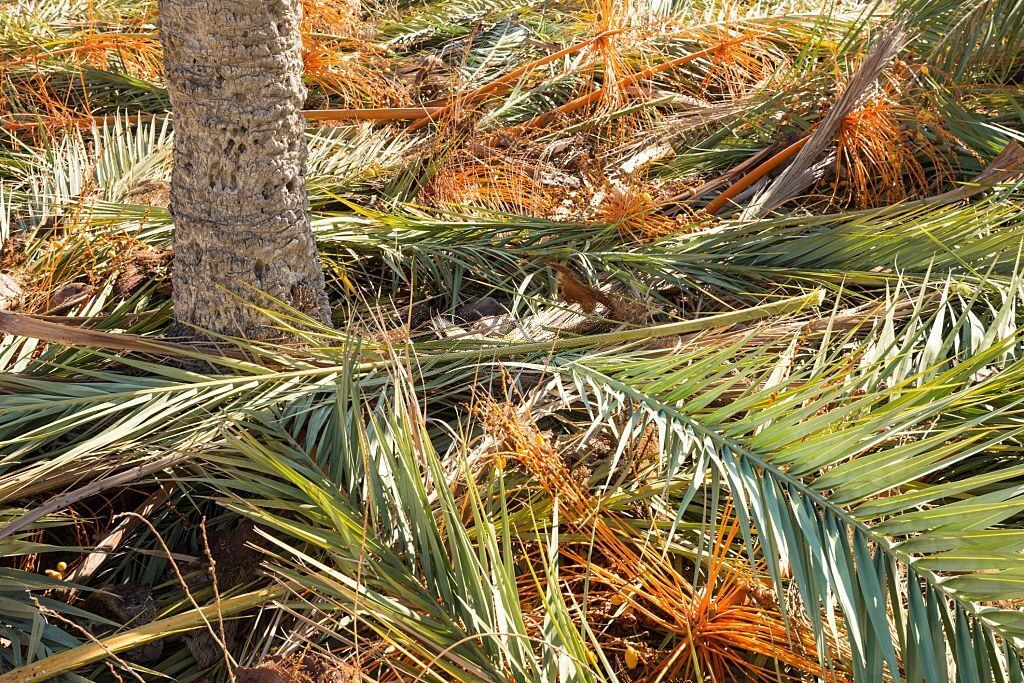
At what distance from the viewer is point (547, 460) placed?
49.4 inches

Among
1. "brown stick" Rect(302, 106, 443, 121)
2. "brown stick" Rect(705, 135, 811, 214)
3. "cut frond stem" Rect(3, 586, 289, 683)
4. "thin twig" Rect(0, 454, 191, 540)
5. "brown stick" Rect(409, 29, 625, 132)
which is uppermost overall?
"brown stick" Rect(409, 29, 625, 132)

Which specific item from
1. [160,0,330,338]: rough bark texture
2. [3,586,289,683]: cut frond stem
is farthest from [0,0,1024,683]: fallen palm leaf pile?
[160,0,330,338]: rough bark texture

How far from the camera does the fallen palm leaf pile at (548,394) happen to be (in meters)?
0.92

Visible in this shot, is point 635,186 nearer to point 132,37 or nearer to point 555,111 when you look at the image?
point 555,111

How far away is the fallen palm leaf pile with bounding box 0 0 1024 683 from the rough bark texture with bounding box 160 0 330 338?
0.35 ft

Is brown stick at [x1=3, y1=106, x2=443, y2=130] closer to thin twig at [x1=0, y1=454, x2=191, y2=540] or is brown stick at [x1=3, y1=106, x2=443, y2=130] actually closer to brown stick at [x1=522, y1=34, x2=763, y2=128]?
brown stick at [x1=522, y1=34, x2=763, y2=128]

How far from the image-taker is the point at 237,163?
1.37 metres

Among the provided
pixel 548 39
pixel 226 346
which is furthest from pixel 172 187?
pixel 548 39

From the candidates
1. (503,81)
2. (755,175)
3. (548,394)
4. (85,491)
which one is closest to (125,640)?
(85,491)

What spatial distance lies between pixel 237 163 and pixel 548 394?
659mm

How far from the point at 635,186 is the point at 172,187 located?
3.83ft

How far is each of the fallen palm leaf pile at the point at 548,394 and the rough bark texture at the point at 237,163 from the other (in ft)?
0.35

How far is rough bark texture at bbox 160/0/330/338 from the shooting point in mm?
1277

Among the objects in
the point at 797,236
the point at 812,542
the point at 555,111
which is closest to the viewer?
the point at 812,542
